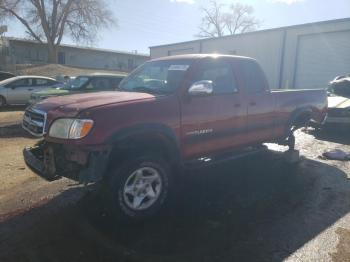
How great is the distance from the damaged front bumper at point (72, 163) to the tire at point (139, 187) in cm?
21

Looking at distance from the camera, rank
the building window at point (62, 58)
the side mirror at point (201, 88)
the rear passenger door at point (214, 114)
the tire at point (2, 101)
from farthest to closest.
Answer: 1. the building window at point (62, 58)
2. the tire at point (2, 101)
3. the rear passenger door at point (214, 114)
4. the side mirror at point (201, 88)

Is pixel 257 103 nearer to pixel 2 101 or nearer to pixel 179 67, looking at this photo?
pixel 179 67

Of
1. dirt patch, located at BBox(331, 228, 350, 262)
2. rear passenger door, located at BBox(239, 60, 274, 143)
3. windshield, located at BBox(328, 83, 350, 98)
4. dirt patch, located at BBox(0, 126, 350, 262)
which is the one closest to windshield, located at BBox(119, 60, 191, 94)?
rear passenger door, located at BBox(239, 60, 274, 143)

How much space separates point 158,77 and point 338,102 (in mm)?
6723

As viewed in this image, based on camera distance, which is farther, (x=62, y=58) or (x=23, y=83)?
(x=62, y=58)

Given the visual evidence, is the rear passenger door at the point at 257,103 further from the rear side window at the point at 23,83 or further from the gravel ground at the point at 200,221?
the rear side window at the point at 23,83

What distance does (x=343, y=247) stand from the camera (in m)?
3.84

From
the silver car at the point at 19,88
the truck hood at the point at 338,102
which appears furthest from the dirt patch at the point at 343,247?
the silver car at the point at 19,88

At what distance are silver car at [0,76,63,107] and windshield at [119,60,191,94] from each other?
11.2m

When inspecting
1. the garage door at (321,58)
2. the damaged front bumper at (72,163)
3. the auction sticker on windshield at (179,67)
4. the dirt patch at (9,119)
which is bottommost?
the dirt patch at (9,119)

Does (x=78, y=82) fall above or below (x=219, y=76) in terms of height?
below

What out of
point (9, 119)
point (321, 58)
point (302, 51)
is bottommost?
point (9, 119)

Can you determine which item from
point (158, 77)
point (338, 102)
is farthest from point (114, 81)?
point (158, 77)

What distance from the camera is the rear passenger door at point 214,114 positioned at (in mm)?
4809
